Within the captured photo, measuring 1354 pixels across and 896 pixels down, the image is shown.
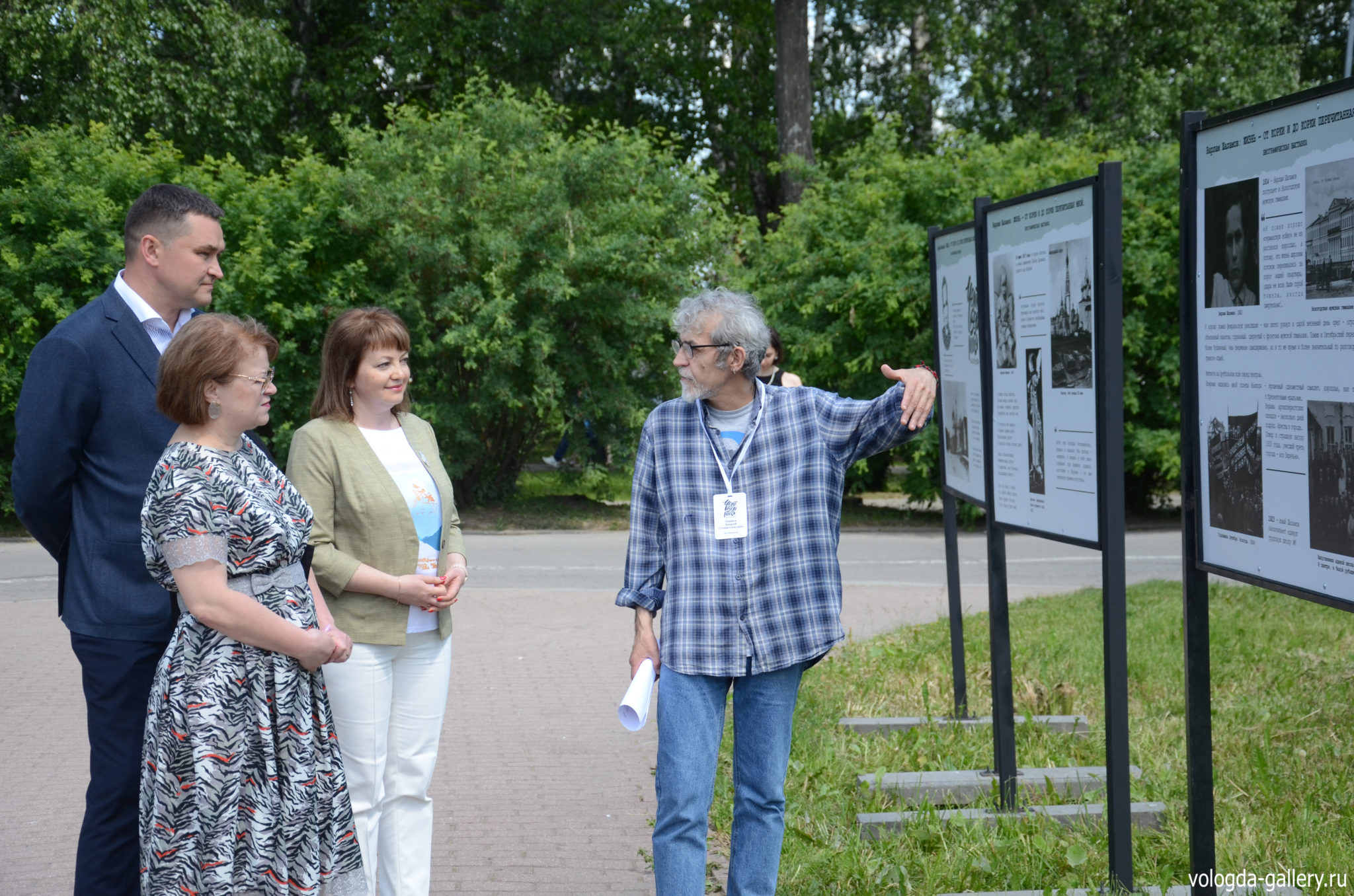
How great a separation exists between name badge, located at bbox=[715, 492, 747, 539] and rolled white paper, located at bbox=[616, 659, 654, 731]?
42 centimetres

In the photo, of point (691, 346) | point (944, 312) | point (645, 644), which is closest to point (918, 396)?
point (691, 346)

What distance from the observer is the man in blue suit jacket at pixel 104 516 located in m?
3.12

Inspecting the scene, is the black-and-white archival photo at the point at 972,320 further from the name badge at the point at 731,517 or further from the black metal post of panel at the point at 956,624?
the name badge at the point at 731,517

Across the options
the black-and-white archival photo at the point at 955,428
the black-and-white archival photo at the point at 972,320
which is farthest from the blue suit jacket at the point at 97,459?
the black-and-white archival photo at the point at 955,428

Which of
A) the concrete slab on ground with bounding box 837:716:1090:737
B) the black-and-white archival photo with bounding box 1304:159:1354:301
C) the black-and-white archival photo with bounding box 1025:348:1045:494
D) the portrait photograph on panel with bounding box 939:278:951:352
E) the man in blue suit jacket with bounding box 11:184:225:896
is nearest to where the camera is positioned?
the black-and-white archival photo with bounding box 1304:159:1354:301

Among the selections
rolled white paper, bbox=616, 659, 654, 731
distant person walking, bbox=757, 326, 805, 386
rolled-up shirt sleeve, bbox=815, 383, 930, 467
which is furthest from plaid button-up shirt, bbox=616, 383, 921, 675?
distant person walking, bbox=757, 326, 805, 386

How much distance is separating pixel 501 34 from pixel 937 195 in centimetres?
1477

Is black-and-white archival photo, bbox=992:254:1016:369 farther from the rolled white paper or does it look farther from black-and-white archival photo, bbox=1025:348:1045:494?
the rolled white paper

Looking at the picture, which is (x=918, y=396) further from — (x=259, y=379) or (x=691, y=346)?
(x=259, y=379)

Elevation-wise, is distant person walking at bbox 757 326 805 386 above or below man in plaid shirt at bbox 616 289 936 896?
above

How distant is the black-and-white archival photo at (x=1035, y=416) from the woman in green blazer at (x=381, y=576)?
1.89 metres

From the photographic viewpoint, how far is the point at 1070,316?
375 cm

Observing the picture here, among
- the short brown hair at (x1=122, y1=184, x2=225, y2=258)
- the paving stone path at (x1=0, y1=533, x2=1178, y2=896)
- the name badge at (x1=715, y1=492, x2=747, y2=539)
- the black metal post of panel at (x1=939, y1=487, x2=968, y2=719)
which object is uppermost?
the short brown hair at (x1=122, y1=184, x2=225, y2=258)

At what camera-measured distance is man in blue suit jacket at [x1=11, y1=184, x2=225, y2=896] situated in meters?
3.12
